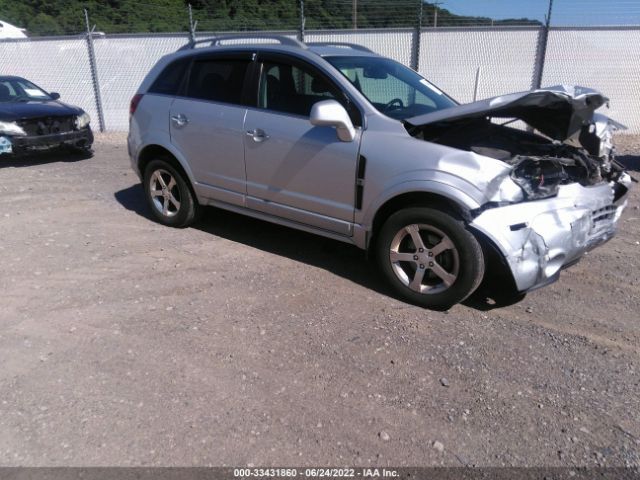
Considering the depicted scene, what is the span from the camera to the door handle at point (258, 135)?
15.4ft

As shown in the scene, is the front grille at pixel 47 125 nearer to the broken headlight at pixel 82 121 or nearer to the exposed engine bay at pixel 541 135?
the broken headlight at pixel 82 121

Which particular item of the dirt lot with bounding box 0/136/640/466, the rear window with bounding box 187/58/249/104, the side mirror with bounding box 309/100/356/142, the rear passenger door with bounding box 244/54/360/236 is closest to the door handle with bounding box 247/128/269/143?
the rear passenger door with bounding box 244/54/360/236

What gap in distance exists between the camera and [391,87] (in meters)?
4.90

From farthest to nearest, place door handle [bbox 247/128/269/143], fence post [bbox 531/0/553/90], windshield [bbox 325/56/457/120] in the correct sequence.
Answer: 1. fence post [bbox 531/0/553/90]
2. door handle [bbox 247/128/269/143]
3. windshield [bbox 325/56/457/120]

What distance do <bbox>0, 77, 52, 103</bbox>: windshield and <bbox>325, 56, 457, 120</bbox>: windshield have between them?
7.56 meters

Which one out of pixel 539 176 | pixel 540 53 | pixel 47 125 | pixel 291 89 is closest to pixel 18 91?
pixel 47 125

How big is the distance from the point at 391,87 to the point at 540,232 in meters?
2.03

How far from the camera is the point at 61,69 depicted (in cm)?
1380

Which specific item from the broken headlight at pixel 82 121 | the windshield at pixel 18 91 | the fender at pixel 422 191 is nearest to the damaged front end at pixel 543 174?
the fender at pixel 422 191

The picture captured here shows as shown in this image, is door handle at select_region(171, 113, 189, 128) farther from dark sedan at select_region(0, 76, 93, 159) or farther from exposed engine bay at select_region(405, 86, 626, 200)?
dark sedan at select_region(0, 76, 93, 159)

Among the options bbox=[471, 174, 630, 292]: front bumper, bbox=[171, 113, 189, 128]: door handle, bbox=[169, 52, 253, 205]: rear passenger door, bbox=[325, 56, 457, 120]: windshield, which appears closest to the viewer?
bbox=[471, 174, 630, 292]: front bumper

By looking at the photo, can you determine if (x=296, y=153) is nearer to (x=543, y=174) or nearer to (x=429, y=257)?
(x=429, y=257)

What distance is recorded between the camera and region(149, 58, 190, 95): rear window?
5551 millimetres

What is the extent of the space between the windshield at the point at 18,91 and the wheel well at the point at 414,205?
831cm
